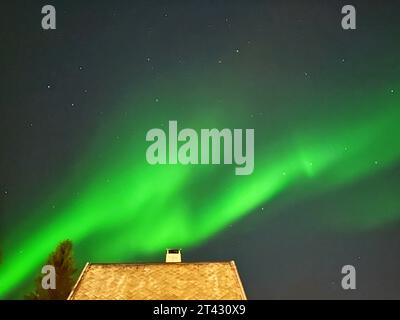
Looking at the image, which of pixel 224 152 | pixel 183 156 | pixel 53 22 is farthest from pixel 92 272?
pixel 53 22

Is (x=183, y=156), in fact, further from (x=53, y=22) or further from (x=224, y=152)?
(x=53, y=22)

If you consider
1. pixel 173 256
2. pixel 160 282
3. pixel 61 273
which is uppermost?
pixel 173 256

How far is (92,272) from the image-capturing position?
1025cm

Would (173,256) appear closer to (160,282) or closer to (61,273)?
(160,282)

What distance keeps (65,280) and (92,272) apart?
614 cm

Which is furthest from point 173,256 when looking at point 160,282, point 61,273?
point 61,273

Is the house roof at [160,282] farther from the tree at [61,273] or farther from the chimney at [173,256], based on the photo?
the tree at [61,273]

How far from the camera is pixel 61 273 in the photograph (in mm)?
15430

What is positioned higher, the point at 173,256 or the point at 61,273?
the point at 173,256

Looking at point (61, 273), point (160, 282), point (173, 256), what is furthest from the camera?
point (61, 273)

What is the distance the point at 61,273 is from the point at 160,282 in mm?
6755

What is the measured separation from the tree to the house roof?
3570 millimetres

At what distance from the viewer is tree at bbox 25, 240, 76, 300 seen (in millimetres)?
13620
